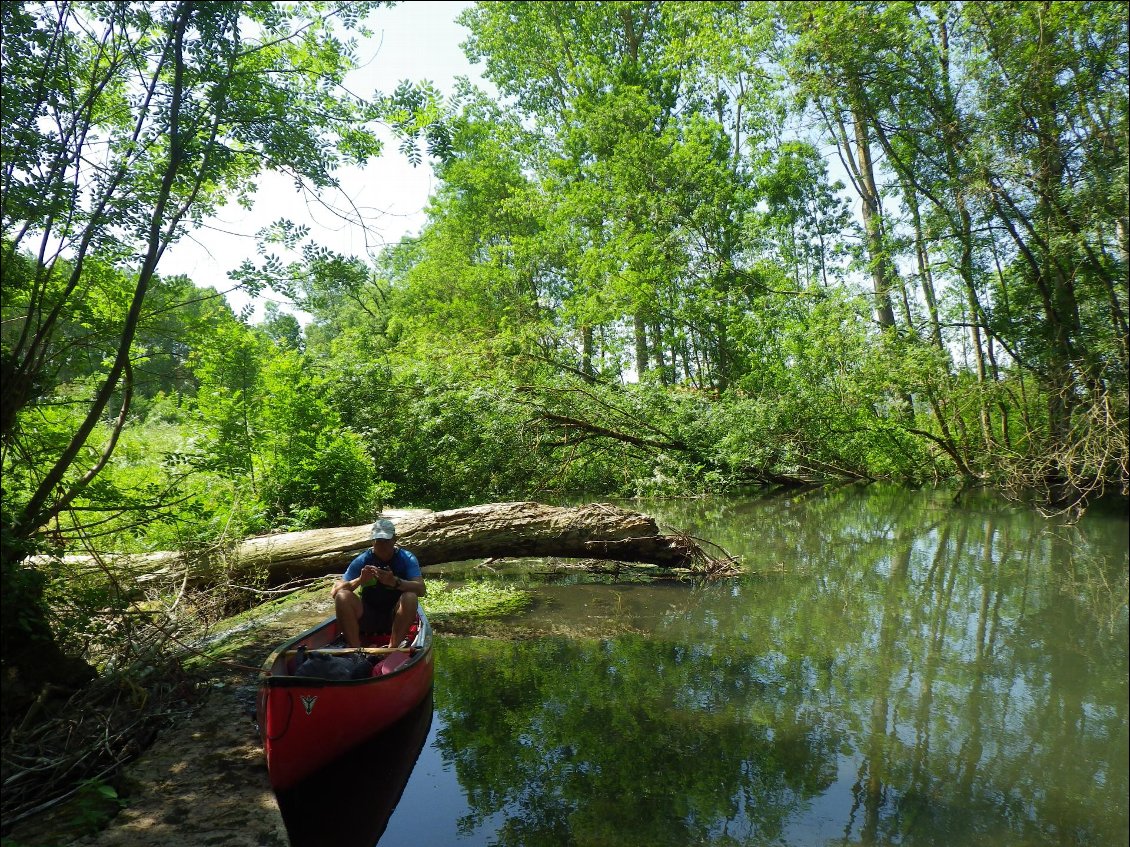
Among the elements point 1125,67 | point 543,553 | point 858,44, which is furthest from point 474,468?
point 1125,67

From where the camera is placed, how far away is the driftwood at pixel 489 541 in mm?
9031

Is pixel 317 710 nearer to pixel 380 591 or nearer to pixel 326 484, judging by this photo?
pixel 380 591

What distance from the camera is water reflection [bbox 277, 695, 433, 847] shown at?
430 centimetres

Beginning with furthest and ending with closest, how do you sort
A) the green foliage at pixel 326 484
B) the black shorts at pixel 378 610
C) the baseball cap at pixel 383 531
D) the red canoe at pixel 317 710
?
the green foliage at pixel 326 484, the black shorts at pixel 378 610, the baseball cap at pixel 383 531, the red canoe at pixel 317 710

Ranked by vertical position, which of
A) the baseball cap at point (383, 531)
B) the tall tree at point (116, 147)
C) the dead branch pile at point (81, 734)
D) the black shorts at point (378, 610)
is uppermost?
the tall tree at point (116, 147)

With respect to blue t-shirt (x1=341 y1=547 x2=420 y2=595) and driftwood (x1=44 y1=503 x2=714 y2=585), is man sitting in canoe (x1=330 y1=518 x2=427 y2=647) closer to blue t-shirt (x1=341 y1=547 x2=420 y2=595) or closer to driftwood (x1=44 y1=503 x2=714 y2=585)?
blue t-shirt (x1=341 y1=547 x2=420 y2=595)

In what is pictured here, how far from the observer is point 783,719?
5.68 metres

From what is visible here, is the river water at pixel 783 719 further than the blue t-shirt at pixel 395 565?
No

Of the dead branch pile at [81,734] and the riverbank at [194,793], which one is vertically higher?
the dead branch pile at [81,734]

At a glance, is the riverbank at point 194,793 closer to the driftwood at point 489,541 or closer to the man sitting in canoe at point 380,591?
the man sitting in canoe at point 380,591

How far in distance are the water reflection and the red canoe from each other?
16cm

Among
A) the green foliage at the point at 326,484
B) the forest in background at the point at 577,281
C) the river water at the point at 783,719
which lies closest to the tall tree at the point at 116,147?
the forest in background at the point at 577,281

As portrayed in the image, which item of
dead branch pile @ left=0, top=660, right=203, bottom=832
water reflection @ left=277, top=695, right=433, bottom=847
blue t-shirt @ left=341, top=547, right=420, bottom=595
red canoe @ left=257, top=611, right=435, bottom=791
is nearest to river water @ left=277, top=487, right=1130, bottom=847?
water reflection @ left=277, top=695, right=433, bottom=847

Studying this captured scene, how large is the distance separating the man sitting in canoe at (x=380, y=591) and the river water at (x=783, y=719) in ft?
2.48
